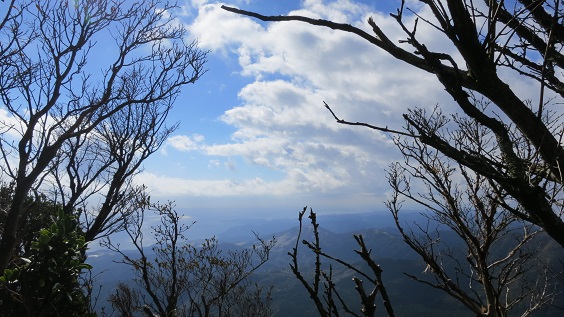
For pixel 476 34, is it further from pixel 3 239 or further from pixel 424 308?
pixel 424 308

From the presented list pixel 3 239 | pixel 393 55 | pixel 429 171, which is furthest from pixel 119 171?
pixel 393 55

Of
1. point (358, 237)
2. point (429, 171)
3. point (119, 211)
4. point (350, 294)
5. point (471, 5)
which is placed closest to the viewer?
point (358, 237)

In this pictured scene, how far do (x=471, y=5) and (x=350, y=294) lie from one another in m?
189

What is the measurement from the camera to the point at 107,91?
9.98 metres

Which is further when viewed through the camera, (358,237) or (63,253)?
(63,253)

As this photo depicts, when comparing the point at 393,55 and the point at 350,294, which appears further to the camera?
the point at 350,294

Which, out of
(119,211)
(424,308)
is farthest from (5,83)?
(424,308)

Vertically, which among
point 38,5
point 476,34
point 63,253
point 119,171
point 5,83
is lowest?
point 63,253

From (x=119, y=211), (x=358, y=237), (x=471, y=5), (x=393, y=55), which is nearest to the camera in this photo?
(x=358, y=237)

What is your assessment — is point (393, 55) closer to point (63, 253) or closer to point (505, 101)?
point (505, 101)

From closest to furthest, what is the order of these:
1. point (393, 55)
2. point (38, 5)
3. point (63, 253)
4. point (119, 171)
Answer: point (393, 55)
point (63, 253)
point (38, 5)
point (119, 171)

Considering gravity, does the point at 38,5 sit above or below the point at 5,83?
above

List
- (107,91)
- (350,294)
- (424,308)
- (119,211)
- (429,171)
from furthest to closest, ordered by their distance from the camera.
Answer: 1. (350,294)
2. (424,308)
3. (119,211)
4. (107,91)
5. (429,171)

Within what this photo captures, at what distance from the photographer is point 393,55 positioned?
6.28ft
